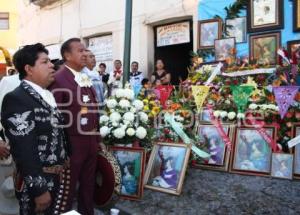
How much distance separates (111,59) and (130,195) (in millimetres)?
8187

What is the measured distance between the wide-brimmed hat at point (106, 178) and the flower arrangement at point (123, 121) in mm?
796

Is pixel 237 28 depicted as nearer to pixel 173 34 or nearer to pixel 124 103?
pixel 173 34

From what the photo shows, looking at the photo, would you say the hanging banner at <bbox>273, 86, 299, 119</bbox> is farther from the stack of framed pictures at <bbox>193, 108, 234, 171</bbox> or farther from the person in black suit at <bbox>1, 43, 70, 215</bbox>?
the person in black suit at <bbox>1, 43, 70, 215</bbox>

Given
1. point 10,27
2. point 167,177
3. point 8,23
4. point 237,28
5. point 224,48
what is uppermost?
point 8,23

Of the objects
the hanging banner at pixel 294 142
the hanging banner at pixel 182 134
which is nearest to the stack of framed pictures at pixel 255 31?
the hanging banner at pixel 182 134

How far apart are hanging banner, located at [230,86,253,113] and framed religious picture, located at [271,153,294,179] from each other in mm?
965

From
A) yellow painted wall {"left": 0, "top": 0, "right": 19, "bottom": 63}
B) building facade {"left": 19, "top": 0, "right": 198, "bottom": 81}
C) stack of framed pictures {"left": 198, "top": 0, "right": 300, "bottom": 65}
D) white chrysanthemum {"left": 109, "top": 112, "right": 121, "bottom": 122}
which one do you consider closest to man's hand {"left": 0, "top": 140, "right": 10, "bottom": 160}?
white chrysanthemum {"left": 109, "top": 112, "right": 121, "bottom": 122}

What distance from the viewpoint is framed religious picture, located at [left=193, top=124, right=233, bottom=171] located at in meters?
5.54

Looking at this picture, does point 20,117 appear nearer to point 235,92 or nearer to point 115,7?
point 235,92

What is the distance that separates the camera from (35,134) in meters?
2.75

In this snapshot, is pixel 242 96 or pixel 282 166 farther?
pixel 242 96

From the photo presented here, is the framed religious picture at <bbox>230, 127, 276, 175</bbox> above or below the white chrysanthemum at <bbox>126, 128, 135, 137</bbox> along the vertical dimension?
below

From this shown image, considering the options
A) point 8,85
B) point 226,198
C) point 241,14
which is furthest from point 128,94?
point 241,14

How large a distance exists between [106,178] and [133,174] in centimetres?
77
